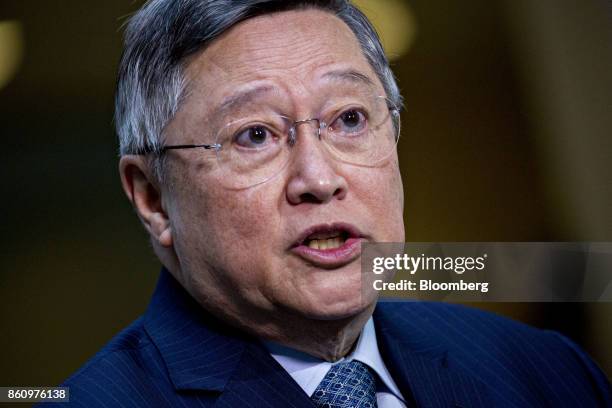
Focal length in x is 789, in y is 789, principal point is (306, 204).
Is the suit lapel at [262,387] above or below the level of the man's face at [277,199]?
below

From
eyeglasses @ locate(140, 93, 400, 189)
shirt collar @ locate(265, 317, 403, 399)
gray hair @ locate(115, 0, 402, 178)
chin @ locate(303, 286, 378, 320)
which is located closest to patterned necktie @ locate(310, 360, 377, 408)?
shirt collar @ locate(265, 317, 403, 399)

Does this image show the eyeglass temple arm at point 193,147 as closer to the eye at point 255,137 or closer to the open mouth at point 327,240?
the eye at point 255,137

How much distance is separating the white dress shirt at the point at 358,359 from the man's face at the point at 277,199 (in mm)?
94

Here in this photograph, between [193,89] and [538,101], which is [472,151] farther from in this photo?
[193,89]

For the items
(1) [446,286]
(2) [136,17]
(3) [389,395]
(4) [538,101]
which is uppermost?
(4) [538,101]

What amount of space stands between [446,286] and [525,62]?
586 mm

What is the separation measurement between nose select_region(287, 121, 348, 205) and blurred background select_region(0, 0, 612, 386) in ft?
1.39

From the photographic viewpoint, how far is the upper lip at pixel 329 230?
4.42 ft

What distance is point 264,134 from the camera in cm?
142

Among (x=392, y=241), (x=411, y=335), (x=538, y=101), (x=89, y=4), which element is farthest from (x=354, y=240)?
(x=89, y=4)

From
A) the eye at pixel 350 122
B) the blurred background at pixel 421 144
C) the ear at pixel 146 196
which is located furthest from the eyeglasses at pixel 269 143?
the blurred background at pixel 421 144

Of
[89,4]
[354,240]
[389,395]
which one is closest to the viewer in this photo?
[354,240]

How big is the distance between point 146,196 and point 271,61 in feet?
1.25

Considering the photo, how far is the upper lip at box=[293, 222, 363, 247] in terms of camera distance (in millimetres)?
1349
